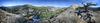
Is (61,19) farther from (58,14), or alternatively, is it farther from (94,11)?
(94,11)

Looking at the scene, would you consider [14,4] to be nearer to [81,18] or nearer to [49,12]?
[49,12]

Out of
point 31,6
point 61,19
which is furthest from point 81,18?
point 31,6

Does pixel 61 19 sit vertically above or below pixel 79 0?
below

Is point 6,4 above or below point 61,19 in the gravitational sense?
above

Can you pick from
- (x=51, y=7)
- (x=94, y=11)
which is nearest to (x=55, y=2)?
(x=51, y=7)

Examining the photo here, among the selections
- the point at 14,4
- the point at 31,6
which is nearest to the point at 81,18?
the point at 31,6

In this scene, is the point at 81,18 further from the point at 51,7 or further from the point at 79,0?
the point at 51,7

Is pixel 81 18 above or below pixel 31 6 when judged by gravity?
below
